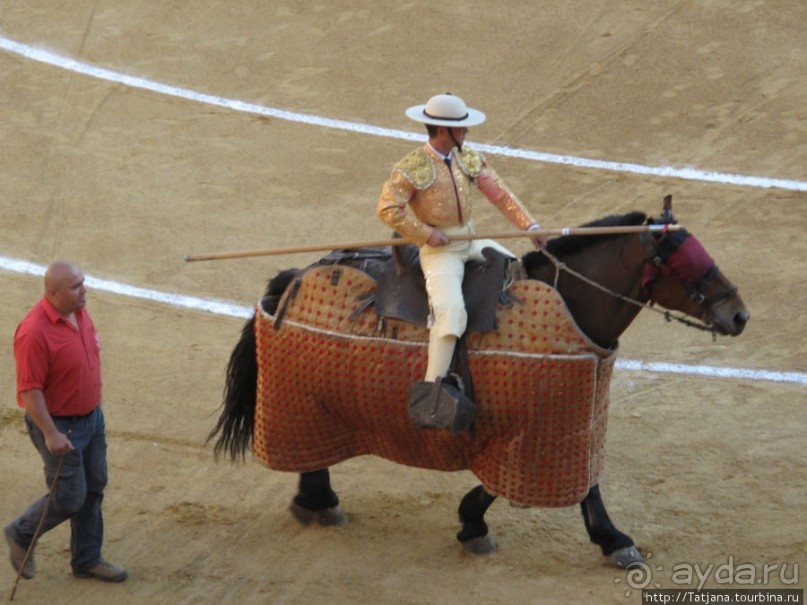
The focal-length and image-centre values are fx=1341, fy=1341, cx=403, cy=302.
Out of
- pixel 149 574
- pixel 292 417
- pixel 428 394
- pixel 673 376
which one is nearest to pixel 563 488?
pixel 428 394

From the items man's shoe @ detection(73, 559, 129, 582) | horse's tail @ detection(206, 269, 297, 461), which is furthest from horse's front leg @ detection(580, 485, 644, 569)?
man's shoe @ detection(73, 559, 129, 582)

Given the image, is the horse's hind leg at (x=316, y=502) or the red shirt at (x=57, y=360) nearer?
the red shirt at (x=57, y=360)

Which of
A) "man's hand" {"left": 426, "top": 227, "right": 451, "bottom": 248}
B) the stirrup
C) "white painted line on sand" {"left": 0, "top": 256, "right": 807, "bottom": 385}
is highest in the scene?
"man's hand" {"left": 426, "top": 227, "right": 451, "bottom": 248}

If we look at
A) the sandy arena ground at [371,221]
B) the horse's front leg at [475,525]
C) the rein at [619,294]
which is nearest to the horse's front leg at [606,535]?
the sandy arena ground at [371,221]

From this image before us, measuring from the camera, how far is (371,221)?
10.3 metres

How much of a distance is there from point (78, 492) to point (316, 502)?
1370 millimetres

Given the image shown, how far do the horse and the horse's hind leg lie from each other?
670 millimetres

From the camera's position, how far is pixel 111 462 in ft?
24.5

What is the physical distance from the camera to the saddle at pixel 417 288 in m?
6.03

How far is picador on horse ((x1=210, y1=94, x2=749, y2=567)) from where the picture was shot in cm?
593

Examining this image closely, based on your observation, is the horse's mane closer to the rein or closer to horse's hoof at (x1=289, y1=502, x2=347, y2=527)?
the rein

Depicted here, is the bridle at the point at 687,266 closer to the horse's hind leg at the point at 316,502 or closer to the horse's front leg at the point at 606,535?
the horse's front leg at the point at 606,535

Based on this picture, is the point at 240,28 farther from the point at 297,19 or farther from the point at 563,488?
the point at 563,488

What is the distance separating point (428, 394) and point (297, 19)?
8242mm
